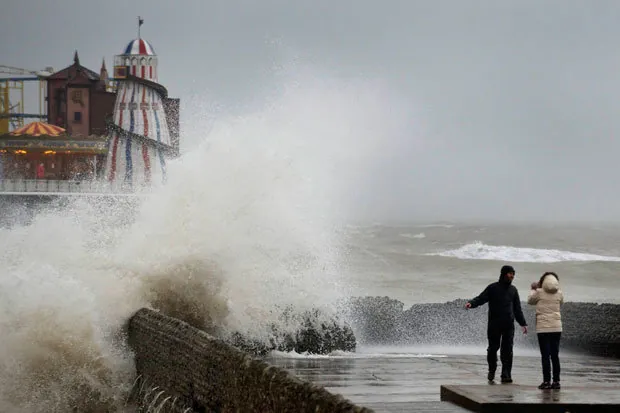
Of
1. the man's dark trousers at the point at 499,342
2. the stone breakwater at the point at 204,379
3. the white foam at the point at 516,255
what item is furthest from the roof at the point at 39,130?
the man's dark trousers at the point at 499,342

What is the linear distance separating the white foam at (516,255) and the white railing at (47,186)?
63.0ft

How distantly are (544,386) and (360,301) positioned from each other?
369 inches

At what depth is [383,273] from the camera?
53.4 metres

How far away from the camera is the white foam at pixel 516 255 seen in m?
65.0

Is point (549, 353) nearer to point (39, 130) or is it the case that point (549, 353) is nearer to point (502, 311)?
point (502, 311)

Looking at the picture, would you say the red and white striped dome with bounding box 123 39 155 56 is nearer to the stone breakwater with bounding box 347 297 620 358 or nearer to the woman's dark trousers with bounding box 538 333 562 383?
the stone breakwater with bounding box 347 297 620 358

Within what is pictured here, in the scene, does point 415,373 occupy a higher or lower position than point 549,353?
lower

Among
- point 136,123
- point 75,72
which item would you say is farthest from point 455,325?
point 75,72

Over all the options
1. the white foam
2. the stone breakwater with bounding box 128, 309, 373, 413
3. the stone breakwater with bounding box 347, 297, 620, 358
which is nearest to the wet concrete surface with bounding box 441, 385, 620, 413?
the stone breakwater with bounding box 128, 309, 373, 413

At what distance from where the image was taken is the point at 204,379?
8898 millimetres

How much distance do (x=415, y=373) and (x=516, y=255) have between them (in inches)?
2210

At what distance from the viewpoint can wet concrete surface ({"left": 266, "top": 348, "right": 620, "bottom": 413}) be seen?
9.83 metres

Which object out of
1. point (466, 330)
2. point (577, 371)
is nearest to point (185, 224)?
point (466, 330)

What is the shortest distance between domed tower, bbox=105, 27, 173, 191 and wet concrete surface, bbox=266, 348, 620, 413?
184ft
